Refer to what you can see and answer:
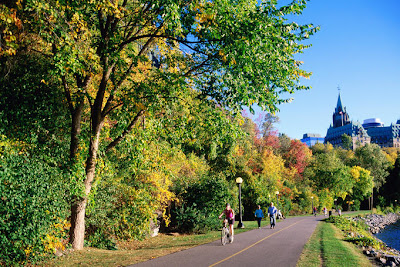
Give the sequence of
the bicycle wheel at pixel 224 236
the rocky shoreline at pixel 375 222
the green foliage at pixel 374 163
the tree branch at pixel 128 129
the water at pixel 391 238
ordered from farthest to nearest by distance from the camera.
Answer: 1. the green foliage at pixel 374 163
2. the rocky shoreline at pixel 375 222
3. the water at pixel 391 238
4. the bicycle wheel at pixel 224 236
5. the tree branch at pixel 128 129

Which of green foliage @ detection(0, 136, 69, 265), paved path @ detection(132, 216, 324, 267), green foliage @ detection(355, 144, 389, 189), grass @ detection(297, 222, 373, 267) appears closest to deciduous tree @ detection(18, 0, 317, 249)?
green foliage @ detection(0, 136, 69, 265)

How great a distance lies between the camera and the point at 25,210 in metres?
8.41

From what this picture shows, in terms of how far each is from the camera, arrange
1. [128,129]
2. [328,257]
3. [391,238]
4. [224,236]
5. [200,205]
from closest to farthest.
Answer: [328,257] < [128,129] < [224,236] < [200,205] < [391,238]

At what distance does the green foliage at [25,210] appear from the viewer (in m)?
8.09

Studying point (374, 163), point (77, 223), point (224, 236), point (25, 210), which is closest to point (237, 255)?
point (224, 236)

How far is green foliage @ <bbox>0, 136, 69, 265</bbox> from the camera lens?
8094 millimetres

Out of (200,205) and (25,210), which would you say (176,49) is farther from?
(200,205)

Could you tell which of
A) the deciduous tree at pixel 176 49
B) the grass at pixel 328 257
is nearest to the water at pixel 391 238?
the grass at pixel 328 257

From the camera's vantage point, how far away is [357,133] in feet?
652

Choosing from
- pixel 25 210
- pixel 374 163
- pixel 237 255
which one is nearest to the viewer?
pixel 25 210

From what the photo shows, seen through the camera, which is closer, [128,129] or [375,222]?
[128,129]

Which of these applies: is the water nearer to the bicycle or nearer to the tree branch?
the bicycle

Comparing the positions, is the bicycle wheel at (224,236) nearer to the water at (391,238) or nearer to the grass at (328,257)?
the grass at (328,257)

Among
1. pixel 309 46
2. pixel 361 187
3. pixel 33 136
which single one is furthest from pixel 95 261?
pixel 361 187
